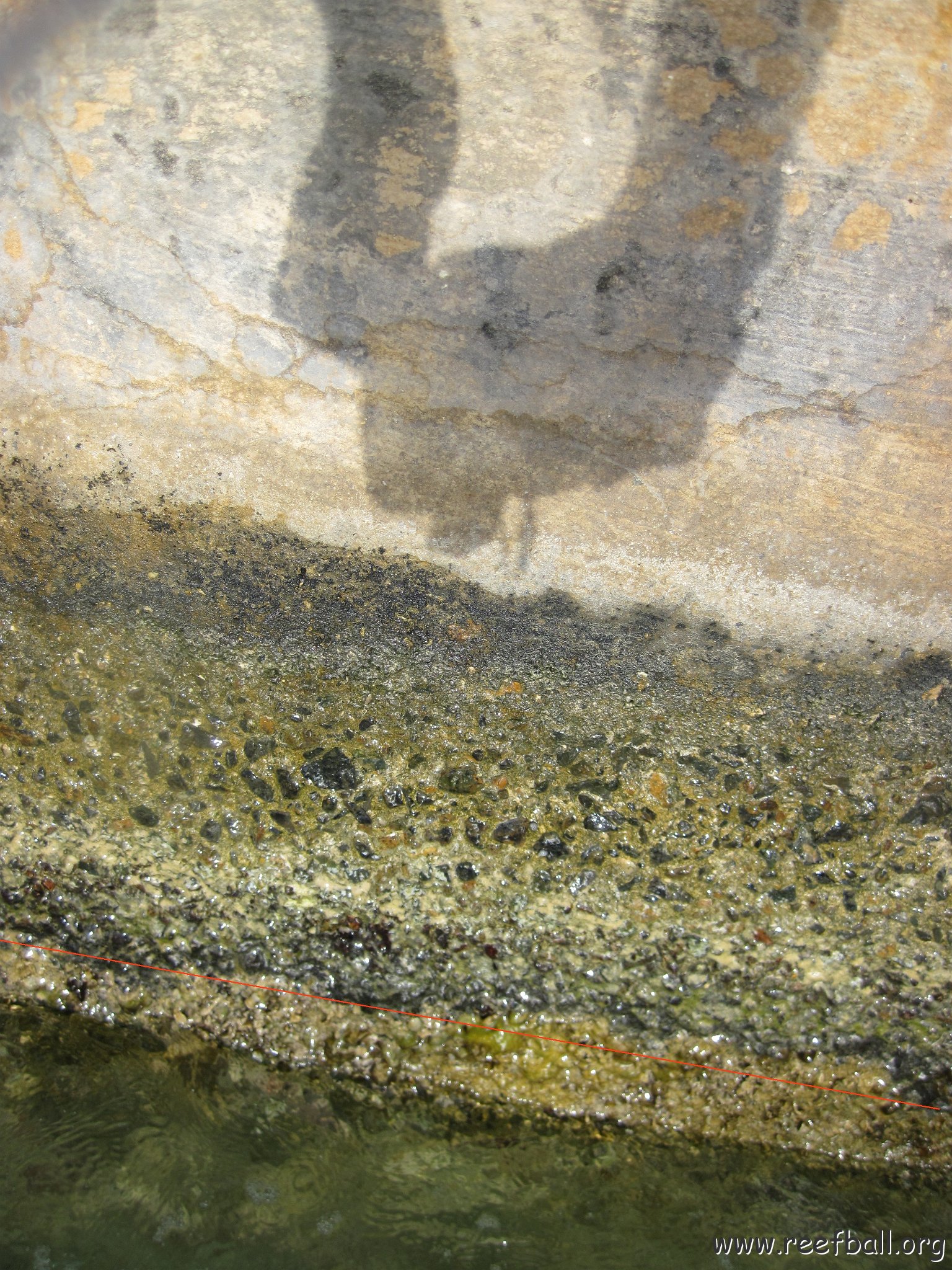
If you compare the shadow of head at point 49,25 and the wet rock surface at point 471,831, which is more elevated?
the shadow of head at point 49,25

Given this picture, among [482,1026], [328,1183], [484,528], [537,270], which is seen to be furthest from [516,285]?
[328,1183]

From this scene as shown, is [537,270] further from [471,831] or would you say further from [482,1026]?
[482,1026]

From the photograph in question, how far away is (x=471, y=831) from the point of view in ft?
5.56

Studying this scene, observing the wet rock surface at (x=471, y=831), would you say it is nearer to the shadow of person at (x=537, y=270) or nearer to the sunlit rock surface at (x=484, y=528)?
the sunlit rock surface at (x=484, y=528)

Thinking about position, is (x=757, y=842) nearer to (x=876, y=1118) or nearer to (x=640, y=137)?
(x=876, y=1118)

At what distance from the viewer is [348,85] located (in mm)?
1746

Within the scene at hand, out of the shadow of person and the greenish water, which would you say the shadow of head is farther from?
the greenish water

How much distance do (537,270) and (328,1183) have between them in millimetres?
1653

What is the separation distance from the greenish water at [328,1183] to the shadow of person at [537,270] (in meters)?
1.10

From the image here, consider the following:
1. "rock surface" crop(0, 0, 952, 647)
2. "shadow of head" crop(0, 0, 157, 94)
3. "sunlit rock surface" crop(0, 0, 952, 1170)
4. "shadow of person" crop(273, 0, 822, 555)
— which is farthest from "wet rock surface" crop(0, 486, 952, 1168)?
"shadow of head" crop(0, 0, 157, 94)

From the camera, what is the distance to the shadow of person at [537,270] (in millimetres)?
1699

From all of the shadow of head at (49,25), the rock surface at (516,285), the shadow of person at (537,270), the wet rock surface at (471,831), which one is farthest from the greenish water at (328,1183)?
the shadow of head at (49,25)

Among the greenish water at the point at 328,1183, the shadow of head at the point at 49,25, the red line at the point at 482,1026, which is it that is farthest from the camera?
the shadow of head at the point at 49,25

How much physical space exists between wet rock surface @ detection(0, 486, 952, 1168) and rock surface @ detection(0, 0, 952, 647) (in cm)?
16
